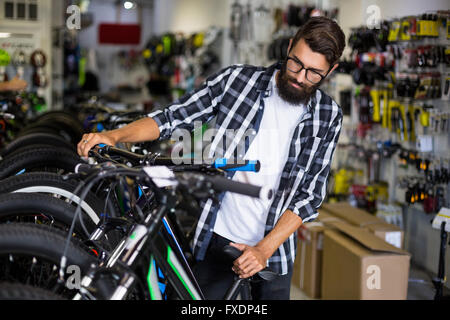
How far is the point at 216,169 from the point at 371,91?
325 centimetres

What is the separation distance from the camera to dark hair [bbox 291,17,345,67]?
67.6 inches

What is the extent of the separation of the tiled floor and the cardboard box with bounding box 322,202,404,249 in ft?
1.06

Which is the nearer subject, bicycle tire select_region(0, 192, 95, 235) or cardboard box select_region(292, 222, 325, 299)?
bicycle tire select_region(0, 192, 95, 235)

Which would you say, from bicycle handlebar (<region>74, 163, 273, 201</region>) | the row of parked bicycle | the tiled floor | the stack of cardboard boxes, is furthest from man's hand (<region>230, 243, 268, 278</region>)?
the tiled floor

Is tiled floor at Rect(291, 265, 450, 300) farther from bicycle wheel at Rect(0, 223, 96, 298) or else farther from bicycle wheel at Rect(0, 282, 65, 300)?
bicycle wheel at Rect(0, 282, 65, 300)

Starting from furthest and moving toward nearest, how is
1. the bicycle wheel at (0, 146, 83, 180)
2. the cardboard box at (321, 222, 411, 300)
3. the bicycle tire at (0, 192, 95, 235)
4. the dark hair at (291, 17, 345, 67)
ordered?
1. the cardboard box at (321, 222, 411, 300)
2. the bicycle wheel at (0, 146, 83, 180)
3. the dark hair at (291, 17, 345, 67)
4. the bicycle tire at (0, 192, 95, 235)

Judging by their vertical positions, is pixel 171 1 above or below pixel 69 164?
above

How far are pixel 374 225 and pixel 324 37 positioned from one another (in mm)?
2078

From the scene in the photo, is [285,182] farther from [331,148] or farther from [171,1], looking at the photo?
[171,1]

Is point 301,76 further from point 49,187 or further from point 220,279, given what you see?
point 49,187

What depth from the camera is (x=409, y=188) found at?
3750 mm

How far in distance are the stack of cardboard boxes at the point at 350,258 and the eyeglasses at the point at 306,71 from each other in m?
1.51

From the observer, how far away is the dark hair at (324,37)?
1.72 metres
